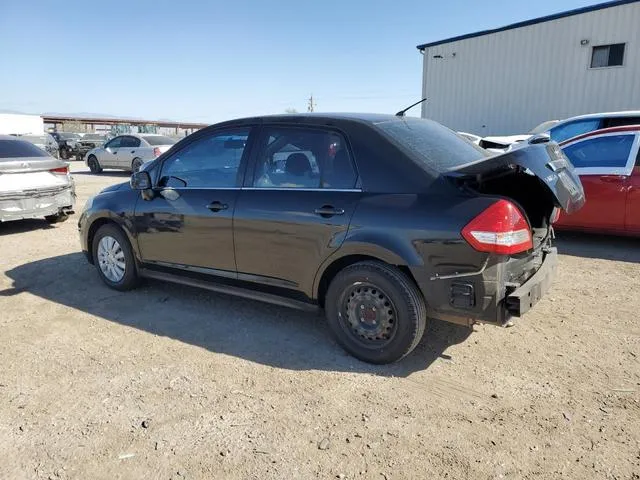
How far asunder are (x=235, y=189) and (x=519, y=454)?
9.02 ft

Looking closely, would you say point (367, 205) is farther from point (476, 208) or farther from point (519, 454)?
point (519, 454)

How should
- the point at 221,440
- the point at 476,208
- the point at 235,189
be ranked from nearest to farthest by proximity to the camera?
the point at 221,440 < the point at 476,208 < the point at 235,189

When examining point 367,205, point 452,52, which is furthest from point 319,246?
point 452,52

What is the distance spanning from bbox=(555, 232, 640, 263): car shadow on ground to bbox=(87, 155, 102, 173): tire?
1715 centimetres

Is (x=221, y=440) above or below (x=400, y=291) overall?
below

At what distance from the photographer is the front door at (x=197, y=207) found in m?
4.02

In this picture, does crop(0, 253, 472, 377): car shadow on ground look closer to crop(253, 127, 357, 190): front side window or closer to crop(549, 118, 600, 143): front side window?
crop(253, 127, 357, 190): front side window

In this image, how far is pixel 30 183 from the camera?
7.58 meters

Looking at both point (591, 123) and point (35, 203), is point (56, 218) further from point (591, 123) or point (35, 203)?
point (591, 123)

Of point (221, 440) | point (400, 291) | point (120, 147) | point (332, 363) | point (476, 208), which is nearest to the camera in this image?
point (221, 440)

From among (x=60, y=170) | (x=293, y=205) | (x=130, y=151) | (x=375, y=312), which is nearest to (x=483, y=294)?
(x=375, y=312)

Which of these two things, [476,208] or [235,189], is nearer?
[476,208]

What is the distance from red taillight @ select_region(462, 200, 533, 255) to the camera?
2.88 meters

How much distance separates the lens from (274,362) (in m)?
3.50
